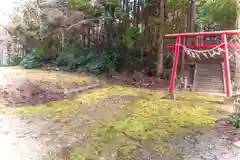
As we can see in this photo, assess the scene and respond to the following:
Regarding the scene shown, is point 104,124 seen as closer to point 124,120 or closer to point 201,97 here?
point 124,120

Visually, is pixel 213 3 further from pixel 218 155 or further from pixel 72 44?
pixel 218 155

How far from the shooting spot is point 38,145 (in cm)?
396

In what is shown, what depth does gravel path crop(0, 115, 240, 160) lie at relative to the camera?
3.68 m

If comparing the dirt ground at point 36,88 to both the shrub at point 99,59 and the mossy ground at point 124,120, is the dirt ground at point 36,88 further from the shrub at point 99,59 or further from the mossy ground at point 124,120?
the shrub at point 99,59

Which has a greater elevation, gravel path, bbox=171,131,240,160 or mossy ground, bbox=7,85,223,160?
mossy ground, bbox=7,85,223,160

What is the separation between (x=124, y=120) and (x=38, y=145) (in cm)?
186

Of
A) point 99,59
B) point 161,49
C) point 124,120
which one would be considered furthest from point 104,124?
point 161,49

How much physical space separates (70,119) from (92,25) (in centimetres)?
605

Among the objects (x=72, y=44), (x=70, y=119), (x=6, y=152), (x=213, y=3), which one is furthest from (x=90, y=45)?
(x=6, y=152)

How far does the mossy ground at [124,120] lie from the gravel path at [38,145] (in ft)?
0.84

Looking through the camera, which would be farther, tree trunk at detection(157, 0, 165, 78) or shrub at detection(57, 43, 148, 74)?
shrub at detection(57, 43, 148, 74)

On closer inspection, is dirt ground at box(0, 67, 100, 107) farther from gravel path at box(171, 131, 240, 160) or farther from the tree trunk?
gravel path at box(171, 131, 240, 160)

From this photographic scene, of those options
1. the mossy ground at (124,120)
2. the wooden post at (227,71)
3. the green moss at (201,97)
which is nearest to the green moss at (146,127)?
the mossy ground at (124,120)

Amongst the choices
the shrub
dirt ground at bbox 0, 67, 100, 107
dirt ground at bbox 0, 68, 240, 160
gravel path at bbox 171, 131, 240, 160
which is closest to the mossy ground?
dirt ground at bbox 0, 68, 240, 160
